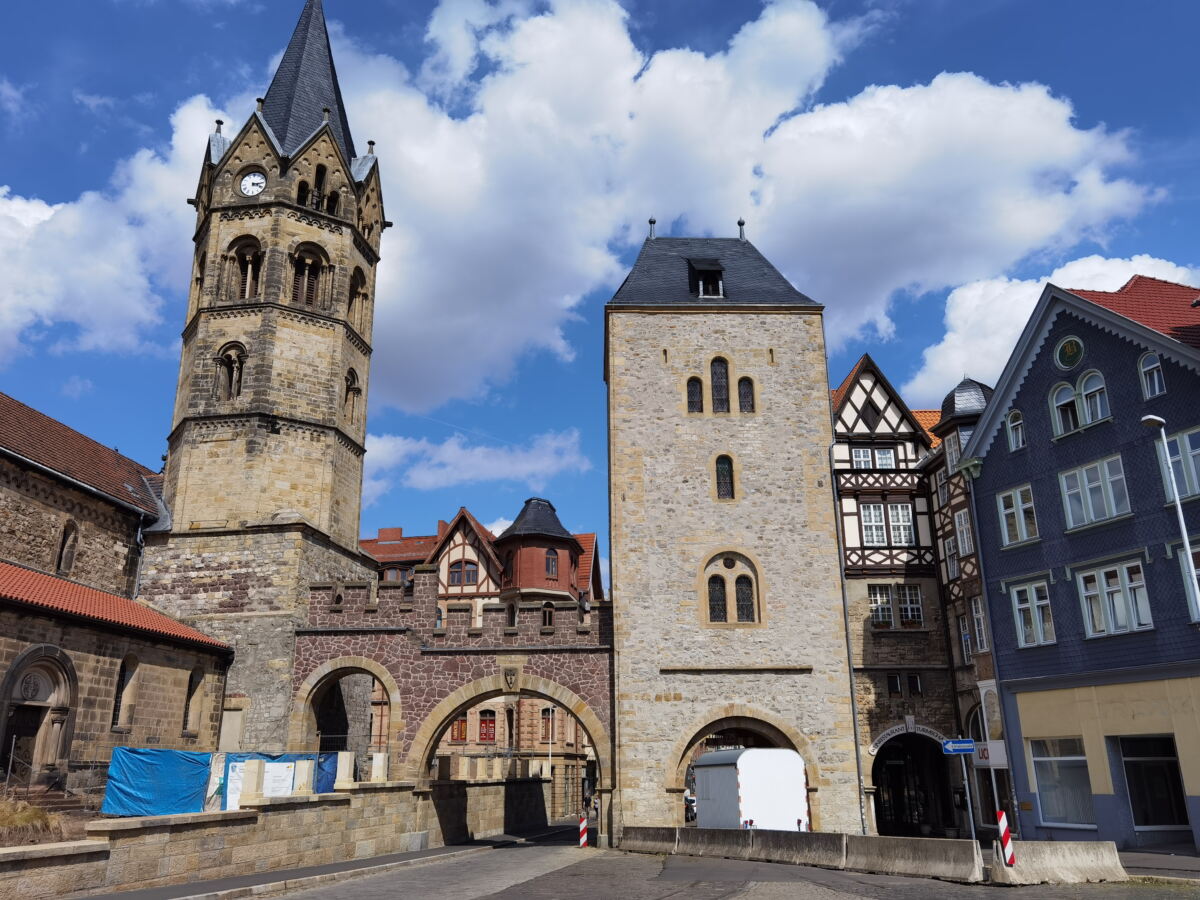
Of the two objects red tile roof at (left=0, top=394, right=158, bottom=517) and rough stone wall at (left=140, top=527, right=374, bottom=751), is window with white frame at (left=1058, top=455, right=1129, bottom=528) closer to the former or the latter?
rough stone wall at (left=140, top=527, right=374, bottom=751)

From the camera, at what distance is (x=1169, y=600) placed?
19.2 meters

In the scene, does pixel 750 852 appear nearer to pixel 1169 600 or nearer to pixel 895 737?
pixel 1169 600

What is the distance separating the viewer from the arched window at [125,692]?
A: 71.3 ft

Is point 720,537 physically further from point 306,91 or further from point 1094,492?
point 306,91

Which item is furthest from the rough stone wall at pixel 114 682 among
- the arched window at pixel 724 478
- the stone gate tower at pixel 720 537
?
the arched window at pixel 724 478

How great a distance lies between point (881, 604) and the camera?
28.4 metres

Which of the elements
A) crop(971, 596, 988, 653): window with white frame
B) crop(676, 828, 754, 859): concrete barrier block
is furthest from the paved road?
crop(971, 596, 988, 653): window with white frame

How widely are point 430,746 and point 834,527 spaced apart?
12.0 meters

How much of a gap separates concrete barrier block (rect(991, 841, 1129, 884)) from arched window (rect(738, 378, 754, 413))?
15300mm

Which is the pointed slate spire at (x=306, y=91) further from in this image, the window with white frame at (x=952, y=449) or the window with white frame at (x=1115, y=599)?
the window with white frame at (x=1115, y=599)

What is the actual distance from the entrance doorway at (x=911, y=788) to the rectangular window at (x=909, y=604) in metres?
3.68

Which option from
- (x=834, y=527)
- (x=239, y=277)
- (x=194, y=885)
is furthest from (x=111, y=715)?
(x=834, y=527)

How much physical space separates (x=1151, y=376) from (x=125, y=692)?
24.1 m

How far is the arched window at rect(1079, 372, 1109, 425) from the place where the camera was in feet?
70.5
